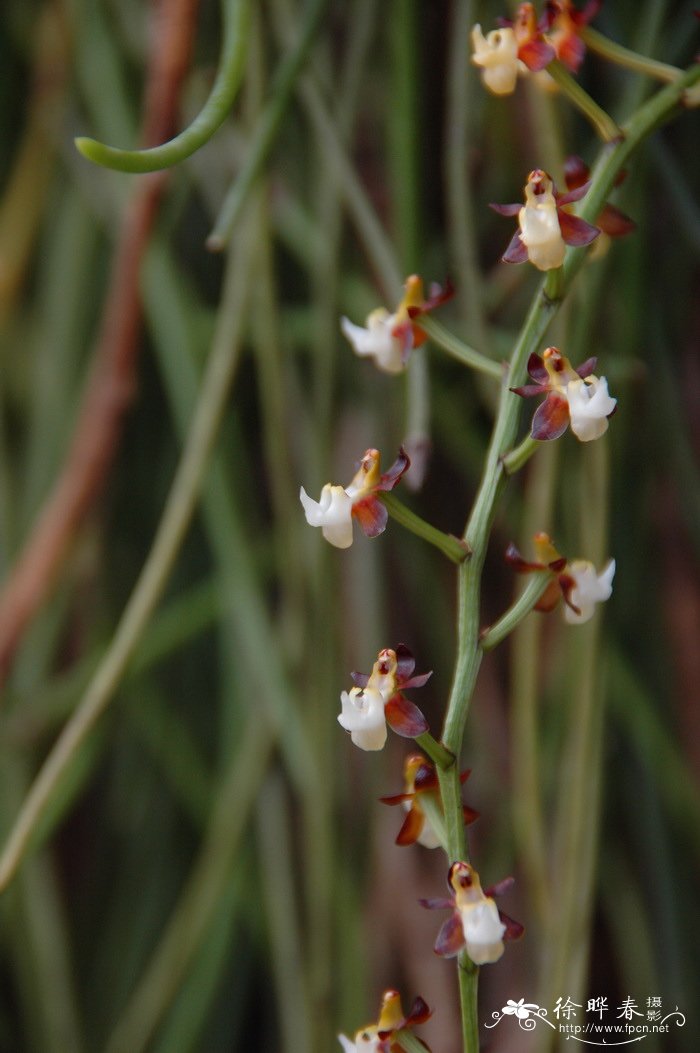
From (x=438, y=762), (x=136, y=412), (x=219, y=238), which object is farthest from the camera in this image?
(x=136, y=412)

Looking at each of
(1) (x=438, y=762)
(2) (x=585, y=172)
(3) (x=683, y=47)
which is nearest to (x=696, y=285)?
(3) (x=683, y=47)

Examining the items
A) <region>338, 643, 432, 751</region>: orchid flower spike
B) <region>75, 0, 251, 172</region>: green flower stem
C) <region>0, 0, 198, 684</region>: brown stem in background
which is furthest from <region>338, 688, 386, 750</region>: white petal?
<region>0, 0, 198, 684</region>: brown stem in background

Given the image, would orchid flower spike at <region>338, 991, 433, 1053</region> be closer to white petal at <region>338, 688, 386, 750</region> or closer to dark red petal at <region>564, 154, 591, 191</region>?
white petal at <region>338, 688, 386, 750</region>

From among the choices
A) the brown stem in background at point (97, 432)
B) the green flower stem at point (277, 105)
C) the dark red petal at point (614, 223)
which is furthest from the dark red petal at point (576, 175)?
the brown stem in background at point (97, 432)

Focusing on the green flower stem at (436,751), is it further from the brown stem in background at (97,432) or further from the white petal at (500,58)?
the brown stem in background at (97,432)

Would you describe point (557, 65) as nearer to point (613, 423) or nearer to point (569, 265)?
point (569, 265)

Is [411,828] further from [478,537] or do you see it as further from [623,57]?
[623,57]

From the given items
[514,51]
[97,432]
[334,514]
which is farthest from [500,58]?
[97,432]
